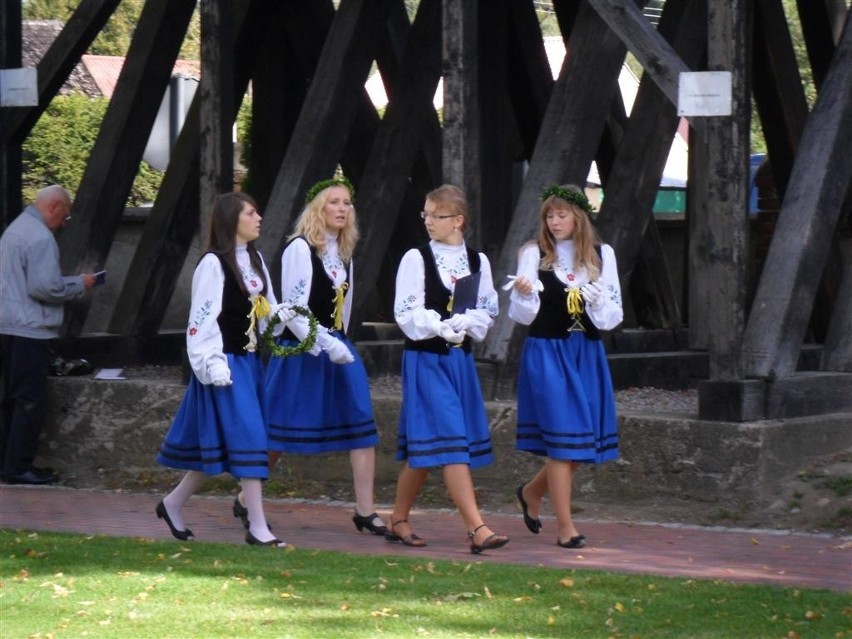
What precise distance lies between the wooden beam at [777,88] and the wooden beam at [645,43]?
3.47 m

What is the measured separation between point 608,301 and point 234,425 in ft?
6.04

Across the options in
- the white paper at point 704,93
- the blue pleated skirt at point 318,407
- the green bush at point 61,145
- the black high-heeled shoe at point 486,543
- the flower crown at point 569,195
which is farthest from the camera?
the green bush at point 61,145

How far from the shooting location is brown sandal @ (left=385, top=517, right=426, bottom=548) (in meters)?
8.12

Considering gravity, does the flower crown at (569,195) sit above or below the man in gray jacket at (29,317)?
above

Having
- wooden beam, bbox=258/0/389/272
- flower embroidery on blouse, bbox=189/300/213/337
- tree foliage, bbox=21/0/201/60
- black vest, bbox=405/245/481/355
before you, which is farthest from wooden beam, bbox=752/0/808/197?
tree foliage, bbox=21/0/201/60

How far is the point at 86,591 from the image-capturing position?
6863 mm

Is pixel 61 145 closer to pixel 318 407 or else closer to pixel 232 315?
pixel 318 407

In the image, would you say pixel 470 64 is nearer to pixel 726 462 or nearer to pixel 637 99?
pixel 637 99

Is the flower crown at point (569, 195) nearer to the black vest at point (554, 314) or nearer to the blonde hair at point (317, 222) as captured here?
the black vest at point (554, 314)

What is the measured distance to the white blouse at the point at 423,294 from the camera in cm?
783

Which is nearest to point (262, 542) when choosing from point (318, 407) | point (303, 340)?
point (318, 407)

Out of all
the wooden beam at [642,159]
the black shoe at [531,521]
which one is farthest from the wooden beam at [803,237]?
the black shoe at [531,521]

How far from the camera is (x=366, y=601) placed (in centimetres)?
660

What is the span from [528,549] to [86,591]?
219 centimetres
